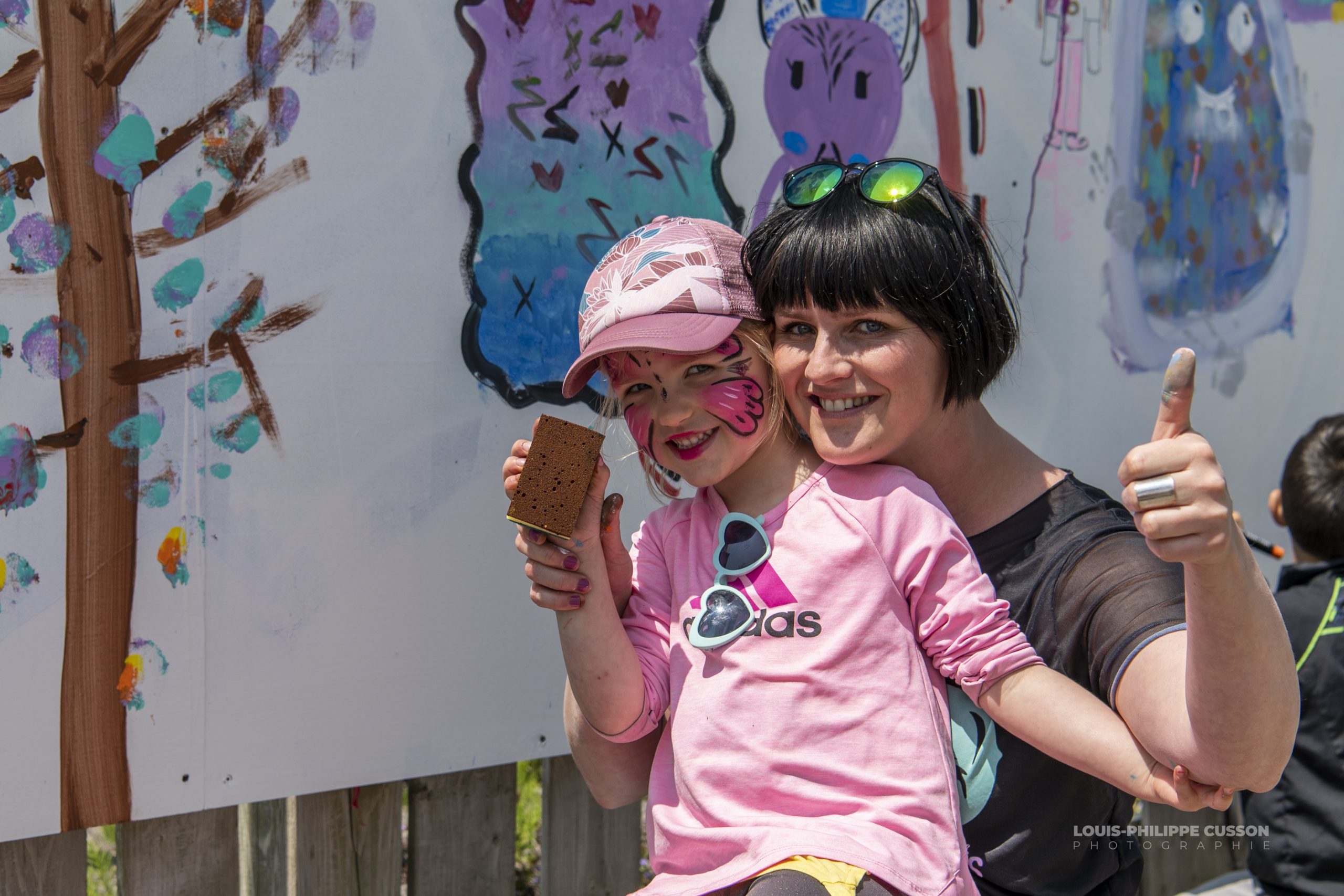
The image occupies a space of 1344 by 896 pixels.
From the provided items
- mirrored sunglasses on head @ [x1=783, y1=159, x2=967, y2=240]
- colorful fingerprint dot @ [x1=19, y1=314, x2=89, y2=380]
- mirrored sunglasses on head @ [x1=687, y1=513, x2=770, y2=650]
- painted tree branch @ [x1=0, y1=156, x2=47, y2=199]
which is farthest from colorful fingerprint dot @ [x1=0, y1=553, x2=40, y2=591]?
mirrored sunglasses on head @ [x1=783, y1=159, x2=967, y2=240]

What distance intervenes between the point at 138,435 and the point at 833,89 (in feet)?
5.48

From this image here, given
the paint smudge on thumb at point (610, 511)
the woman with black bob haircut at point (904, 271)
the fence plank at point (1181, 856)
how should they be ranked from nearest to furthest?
the woman with black bob haircut at point (904, 271) → the paint smudge on thumb at point (610, 511) → the fence plank at point (1181, 856)

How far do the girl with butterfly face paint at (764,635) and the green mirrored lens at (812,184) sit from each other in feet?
0.40

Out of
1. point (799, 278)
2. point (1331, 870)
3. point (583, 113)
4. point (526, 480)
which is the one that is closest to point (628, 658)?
point (526, 480)

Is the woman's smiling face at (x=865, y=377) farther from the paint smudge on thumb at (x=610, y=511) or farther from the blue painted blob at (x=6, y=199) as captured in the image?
the blue painted blob at (x=6, y=199)

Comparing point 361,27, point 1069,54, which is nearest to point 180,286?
point 361,27

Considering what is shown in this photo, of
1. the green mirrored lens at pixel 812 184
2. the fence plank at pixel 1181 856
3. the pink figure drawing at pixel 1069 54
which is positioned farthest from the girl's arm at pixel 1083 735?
the fence plank at pixel 1181 856

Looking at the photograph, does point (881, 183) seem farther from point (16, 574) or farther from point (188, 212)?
point (16, 574)

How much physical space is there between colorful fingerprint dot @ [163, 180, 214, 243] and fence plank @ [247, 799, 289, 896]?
44.4 inches

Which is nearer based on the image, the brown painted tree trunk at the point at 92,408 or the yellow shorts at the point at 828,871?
the yellow shorts at the point at 828,871

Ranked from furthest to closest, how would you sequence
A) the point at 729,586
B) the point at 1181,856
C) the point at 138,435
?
the point at 1181,856, the point at 138,435, the point at 729,586

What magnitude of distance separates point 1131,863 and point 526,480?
1.13 metres

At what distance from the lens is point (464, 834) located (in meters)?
2.34

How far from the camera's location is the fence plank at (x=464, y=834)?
2289 mm
